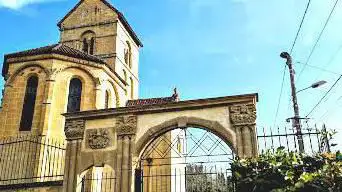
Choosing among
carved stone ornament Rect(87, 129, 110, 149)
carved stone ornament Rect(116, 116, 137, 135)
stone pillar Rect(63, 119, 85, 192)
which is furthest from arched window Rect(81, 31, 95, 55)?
carved stone ornament Rect(116, 116, 137, 135)

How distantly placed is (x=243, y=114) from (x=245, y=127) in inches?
18.2

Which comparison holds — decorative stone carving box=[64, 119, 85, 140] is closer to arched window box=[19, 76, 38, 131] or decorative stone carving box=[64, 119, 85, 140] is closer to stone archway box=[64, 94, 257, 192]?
stone archway box=[64, 94, 257, 192]

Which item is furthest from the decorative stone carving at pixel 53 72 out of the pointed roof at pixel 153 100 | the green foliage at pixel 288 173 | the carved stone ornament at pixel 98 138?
the green foliage at pixel 288 173

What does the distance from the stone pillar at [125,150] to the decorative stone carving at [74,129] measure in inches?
57.3

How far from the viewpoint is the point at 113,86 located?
25.1 meters

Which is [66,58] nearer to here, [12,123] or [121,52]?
[12,123]

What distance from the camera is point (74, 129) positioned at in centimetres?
1365

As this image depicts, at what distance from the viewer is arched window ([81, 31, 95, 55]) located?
1243 inches

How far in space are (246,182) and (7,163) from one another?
15385 millimetres

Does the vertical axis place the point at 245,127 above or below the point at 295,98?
below

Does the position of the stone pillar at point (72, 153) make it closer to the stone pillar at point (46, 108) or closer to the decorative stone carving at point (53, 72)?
the stone pillar at point (46, 108)

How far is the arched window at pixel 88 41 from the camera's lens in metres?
31.6

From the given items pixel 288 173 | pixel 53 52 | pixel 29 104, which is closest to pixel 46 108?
pixel 29 104

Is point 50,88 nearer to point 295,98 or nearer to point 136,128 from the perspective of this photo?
point 136,128
